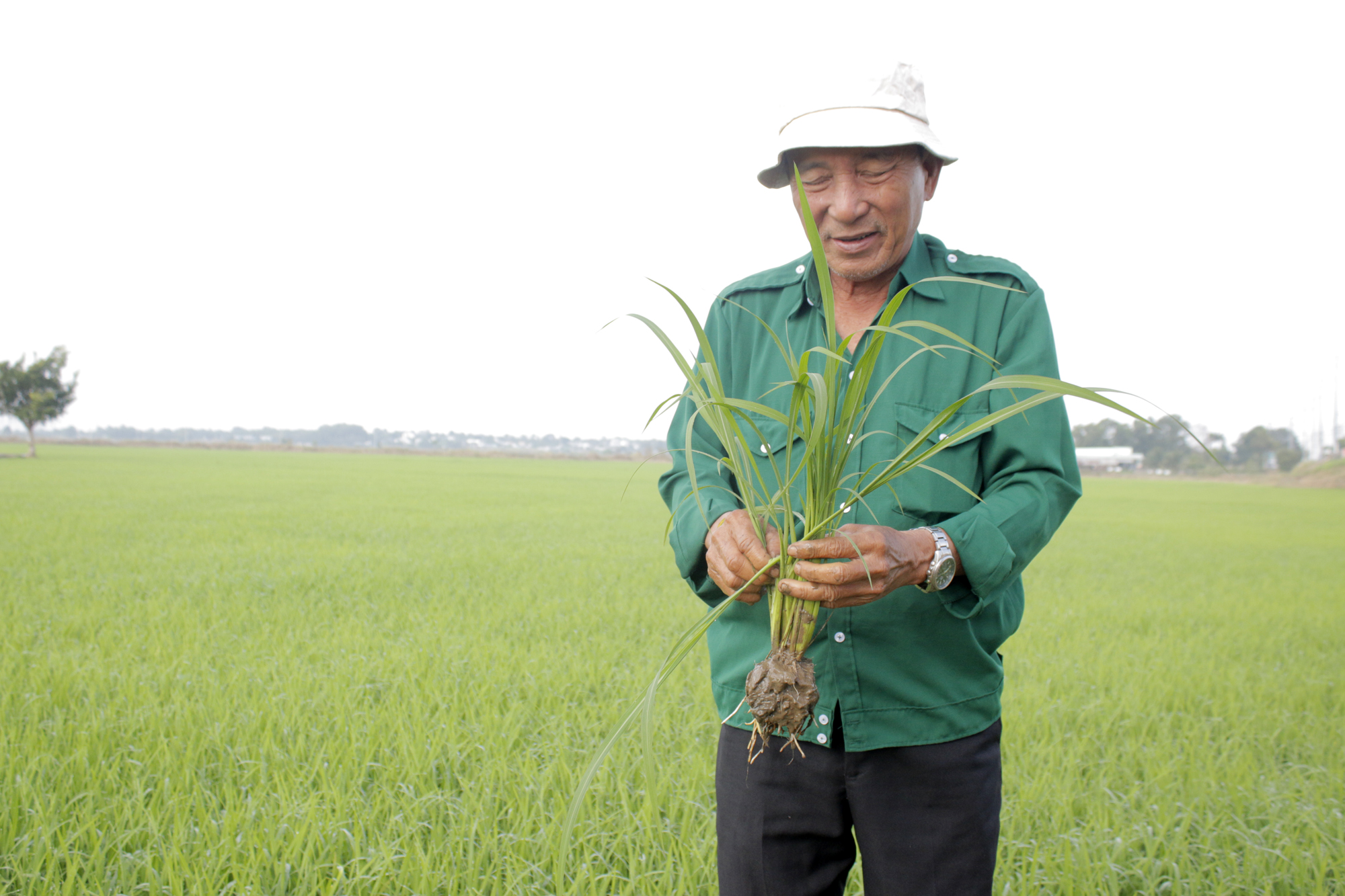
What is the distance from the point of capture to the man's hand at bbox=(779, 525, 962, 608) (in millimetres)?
1091

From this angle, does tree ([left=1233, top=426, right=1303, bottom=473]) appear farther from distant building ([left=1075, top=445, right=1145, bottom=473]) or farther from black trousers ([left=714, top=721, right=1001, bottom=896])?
black trousers ([left=714, top=721, right=1001, bottom=896])

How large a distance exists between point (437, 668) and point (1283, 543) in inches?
529

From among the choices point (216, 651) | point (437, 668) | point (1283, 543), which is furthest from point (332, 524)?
point (1283, 543)

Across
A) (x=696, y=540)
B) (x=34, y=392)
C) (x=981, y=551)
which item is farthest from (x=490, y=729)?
(x=34, y=392)

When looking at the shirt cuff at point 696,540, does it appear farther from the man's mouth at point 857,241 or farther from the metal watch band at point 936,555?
the man's mouth at point 857,241

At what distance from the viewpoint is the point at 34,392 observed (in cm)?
4162

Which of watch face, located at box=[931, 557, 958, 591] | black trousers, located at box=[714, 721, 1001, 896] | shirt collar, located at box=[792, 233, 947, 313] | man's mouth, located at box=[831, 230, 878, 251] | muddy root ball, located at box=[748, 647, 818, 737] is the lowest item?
black trousers, located at box=[714, 721, 1001, 896]

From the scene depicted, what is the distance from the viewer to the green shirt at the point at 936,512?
1256 mm

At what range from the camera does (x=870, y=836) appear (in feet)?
4.28

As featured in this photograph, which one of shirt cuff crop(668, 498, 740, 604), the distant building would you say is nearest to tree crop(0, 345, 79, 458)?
shirt cuff crop(668, 498, 740, 604)

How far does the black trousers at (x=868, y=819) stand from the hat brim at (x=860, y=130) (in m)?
1.00

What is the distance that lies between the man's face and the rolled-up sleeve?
0.25m

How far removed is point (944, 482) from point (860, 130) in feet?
1.98

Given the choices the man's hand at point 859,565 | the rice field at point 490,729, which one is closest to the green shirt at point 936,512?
the man's hand at point 859,565
